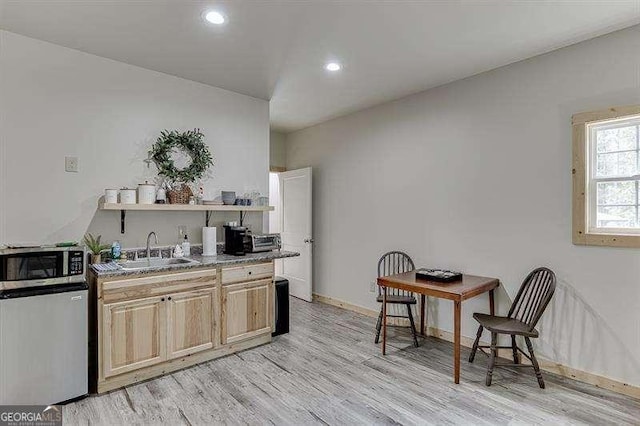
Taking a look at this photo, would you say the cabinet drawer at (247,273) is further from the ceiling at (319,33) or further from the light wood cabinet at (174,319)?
the ceiling at (319,33)

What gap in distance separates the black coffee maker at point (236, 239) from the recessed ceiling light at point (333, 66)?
1898mm

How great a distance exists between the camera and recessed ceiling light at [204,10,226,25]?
244 centimetres

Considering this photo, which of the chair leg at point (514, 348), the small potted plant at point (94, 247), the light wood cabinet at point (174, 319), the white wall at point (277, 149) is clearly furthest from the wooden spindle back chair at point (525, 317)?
the white wall at point (277, 149)

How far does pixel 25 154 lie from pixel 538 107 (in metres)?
4.41

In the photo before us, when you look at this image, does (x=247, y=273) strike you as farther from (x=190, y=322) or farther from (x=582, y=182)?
(x=582, y=182)

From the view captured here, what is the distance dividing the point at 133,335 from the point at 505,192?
356 cm

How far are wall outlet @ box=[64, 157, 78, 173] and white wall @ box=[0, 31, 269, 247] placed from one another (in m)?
0.04

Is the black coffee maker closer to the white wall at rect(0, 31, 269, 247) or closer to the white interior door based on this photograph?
the white wall at rect(0, 31, 269, 247)

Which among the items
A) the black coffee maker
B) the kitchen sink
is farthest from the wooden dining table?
the kitchen sink

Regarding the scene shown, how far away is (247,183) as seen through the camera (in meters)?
4.20

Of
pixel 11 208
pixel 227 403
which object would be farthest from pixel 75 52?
pixel 227 403

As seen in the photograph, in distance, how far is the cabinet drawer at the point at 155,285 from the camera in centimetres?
268

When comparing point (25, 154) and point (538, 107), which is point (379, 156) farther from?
point (25, 154)

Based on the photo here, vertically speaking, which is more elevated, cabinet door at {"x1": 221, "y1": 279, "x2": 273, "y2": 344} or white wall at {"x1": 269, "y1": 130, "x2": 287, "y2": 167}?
white wall at {"x1": 269, "y1": 130, "x2": 287, "y2": 167}
